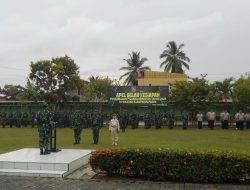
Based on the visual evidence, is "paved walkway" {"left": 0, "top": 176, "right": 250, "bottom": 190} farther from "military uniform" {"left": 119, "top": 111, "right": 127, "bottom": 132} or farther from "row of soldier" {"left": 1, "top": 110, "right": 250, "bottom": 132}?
"military uniform" {"left": 119, "top": 111, "right": 127, "bottom": 132}

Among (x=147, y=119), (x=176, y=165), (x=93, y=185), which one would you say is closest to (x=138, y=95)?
(x=147, y=119)

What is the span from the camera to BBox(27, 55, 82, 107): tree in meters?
40.7

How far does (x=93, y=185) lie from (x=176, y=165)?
6.31ft

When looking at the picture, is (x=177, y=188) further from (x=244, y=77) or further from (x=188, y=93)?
(x=244, y=77)

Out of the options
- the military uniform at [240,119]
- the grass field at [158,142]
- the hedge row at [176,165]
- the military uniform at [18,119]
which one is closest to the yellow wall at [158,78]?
the military uniform at [18,119]

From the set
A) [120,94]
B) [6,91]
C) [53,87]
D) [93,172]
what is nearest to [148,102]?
[120,94]

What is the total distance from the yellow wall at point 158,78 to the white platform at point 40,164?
111 feet

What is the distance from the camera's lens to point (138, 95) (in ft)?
102

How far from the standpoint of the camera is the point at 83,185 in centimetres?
870

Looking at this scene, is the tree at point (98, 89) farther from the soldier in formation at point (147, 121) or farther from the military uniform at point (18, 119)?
the soldier in formation at point (147, 121)

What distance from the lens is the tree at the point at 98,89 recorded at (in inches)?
1751

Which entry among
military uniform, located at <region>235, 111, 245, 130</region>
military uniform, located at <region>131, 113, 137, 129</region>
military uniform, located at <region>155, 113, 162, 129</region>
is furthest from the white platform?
military uniform, located at <region>131, 113, 137, 129</region>

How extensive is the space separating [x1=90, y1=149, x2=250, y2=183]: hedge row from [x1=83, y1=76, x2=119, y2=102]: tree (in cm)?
3418

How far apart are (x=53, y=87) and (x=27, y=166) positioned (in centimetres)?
3158
